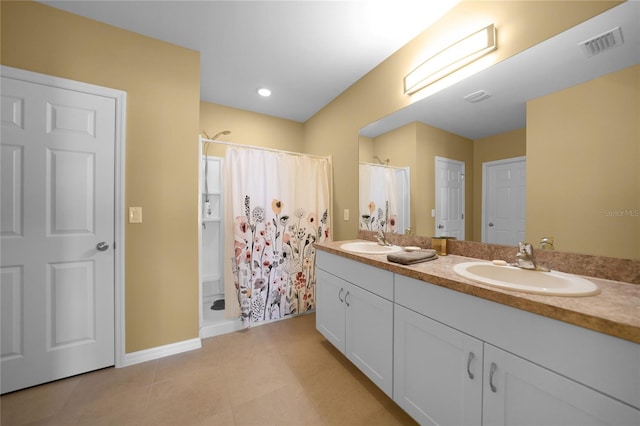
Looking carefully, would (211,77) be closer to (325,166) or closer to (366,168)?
(325,166)

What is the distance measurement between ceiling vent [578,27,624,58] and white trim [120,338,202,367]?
3017 millimetres

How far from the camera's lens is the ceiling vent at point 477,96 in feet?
4.56

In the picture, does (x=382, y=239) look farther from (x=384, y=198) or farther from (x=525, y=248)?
(x=525, y=248)

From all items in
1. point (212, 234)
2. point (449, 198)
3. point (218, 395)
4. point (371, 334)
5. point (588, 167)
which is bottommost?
point (218, 395)

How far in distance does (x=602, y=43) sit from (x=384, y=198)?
140 cm

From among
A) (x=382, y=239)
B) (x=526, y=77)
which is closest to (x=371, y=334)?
(x=382, y=239)

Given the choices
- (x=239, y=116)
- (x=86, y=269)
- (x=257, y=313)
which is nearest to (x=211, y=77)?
(x=239, y=116)

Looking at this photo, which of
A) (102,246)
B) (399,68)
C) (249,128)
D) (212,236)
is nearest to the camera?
(102,246)

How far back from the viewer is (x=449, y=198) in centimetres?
161

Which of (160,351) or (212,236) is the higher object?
(212,236)

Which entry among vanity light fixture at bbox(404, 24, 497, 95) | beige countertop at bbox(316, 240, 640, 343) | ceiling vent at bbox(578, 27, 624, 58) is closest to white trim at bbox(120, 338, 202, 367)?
beige countertop at bbox(316, 240, 640, 343)

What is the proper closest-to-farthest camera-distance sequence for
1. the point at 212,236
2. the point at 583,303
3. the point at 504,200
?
the point at 583,303, the point at 504,200, the point at 212,236

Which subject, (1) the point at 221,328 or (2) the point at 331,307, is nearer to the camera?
(2) the point at 331,307

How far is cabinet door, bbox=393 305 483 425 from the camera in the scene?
94 centimetres
